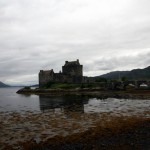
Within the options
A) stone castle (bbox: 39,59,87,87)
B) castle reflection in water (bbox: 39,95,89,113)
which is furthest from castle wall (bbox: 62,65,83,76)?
castle reflection in water (bbox: 39,95,89,113)

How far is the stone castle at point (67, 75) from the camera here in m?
112

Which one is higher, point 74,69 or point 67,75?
point 74,69

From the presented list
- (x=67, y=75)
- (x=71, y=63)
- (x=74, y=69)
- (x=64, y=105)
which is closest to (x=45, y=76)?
(x=67, y=75)

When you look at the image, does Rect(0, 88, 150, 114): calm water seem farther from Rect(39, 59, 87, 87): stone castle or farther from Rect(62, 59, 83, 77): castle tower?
Rect(62, 59, 83, 77): castle tower

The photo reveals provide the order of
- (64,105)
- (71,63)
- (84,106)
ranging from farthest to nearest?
(71,63) < (64,105) < (84,106)

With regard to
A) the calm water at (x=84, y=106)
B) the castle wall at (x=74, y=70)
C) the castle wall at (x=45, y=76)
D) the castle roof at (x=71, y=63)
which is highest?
the castle roof at (x=71, y=63)

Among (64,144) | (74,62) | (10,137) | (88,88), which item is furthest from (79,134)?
(74,62)

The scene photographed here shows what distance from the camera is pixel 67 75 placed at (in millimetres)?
112688

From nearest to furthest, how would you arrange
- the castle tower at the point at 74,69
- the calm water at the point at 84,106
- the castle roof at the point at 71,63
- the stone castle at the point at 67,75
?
the calm water at the point at 84,106, the stone castle at the point at 67,75, the castle tower at the point at 74,69, the castle roof at the point at 71,63

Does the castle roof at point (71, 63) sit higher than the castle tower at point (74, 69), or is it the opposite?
the castle roof at point (71, 63)

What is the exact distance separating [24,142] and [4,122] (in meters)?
10.4

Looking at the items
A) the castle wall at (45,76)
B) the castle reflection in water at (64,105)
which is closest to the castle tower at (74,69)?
the castle wall at (45,76)

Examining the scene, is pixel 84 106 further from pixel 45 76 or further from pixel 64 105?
pixel 45 76

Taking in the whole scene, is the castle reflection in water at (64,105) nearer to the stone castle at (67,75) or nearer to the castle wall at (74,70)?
the stone castle at (67,75)
